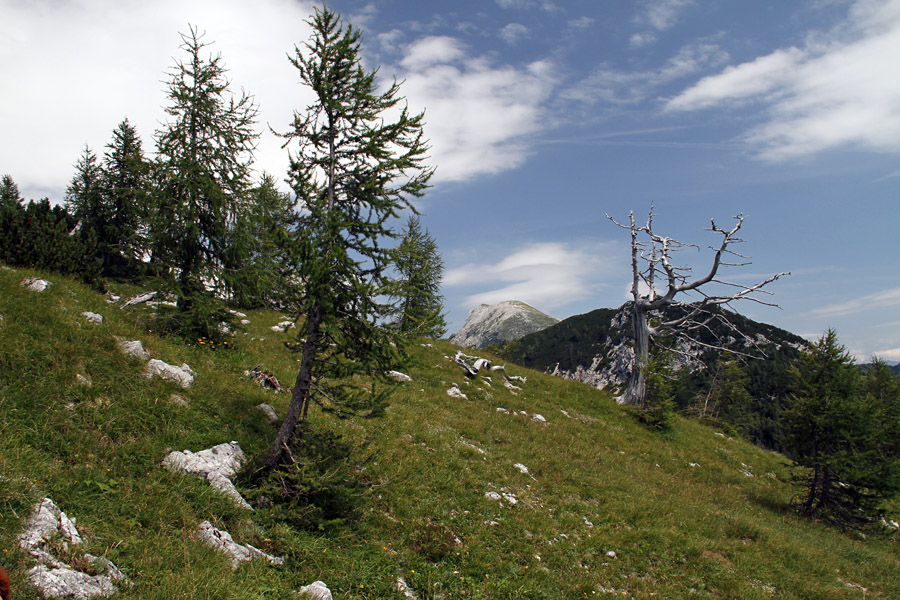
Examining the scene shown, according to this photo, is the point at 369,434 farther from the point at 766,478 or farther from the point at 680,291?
the point at 680,291

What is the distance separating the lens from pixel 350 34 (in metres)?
7.57

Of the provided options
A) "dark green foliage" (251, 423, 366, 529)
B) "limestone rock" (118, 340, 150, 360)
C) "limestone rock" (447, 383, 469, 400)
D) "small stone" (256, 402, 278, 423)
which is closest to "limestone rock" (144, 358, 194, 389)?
"limestone rock" (118, 340, 150, 360)

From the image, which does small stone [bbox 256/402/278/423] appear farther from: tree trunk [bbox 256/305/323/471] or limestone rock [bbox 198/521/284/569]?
limestone rock [bbox 198/521/284/569]

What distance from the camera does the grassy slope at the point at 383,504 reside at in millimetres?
5176

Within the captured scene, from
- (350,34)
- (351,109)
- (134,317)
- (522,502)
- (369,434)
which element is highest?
(350,34)

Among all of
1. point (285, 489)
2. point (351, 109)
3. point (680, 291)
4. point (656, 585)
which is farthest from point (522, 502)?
point (680, 291)

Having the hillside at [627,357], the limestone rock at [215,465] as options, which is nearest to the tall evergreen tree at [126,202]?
the limestone rock at [215,465]

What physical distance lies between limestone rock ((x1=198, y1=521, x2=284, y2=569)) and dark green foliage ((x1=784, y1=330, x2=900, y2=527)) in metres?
18.7

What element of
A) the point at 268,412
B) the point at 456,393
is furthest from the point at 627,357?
the point at 268,412

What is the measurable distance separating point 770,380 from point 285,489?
487 ft

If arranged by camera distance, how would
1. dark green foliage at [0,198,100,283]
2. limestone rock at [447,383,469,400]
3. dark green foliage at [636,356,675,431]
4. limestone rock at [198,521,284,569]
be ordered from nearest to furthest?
1. limestone rock at [198,521,284,569]
2. dark green foliage at [0,198,100,283]
3. limestone rock at [447,383,469,400]
4. dark green foliage at [636,356,675,431]

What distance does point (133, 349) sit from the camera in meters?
9.26

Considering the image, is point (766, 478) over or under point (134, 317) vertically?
under

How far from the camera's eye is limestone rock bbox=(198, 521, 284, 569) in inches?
209
